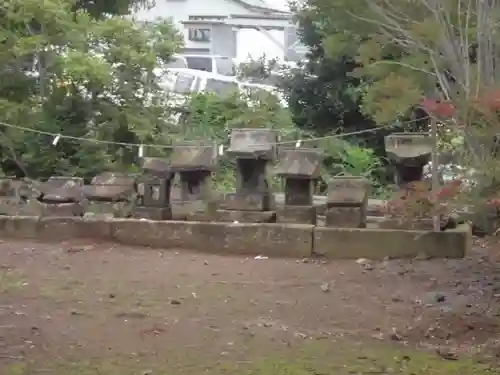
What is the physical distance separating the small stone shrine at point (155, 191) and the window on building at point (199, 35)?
6535mm

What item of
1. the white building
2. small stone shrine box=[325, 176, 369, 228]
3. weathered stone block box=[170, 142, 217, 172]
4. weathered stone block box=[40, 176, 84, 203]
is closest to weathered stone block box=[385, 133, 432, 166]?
small stone shrine box=[325, 176, 369, 228]

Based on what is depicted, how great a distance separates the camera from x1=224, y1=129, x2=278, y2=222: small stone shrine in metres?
5.70

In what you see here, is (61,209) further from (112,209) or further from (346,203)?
(346,203)

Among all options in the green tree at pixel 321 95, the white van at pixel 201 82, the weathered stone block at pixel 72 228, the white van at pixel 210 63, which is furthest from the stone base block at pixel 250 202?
the white van at pixel 210 63

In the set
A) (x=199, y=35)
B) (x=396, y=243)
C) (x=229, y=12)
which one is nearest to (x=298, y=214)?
(x=396, y=243)

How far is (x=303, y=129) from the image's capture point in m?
9.90

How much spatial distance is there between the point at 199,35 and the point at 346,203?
736cm

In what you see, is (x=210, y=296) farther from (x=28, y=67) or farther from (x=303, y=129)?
(x=303, y=129)

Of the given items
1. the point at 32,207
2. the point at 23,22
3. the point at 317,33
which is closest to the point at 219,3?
the point at 317,33

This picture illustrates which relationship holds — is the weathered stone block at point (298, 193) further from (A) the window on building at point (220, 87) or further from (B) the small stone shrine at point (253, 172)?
(A) the window on building at point (220, 87)

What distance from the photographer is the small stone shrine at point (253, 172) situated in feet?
18.7

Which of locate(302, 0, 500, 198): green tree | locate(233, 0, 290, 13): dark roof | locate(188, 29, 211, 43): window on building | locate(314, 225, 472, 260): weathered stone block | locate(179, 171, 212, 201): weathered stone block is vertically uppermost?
locate(233, 0, 290, 13): dark roof

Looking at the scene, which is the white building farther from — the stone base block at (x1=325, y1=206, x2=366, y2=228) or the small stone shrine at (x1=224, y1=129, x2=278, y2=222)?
the stone base block at (x1=325, y1=206, x2=366, y2=228)

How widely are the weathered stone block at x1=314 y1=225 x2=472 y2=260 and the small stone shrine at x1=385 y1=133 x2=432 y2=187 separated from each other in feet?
1.59
